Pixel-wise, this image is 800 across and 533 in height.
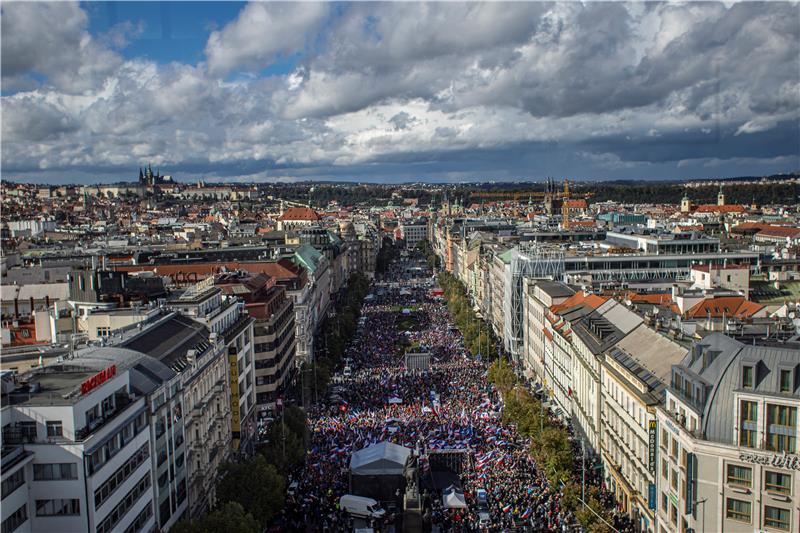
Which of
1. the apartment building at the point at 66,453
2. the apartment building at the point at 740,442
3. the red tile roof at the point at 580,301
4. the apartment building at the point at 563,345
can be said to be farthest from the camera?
the red tile roof at the point at 580,301

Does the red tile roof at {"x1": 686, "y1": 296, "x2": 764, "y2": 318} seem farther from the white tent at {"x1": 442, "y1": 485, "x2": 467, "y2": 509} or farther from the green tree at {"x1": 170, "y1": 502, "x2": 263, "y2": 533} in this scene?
the green tree at {"x1": 170, "y1": 502, "x2": 263, "y2": 533}

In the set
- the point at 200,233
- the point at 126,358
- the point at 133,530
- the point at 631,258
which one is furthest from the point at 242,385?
the point at 200,233

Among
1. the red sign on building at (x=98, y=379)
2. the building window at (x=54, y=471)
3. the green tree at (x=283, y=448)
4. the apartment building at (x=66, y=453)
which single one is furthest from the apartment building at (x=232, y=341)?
the building window at (x=54, y=471)

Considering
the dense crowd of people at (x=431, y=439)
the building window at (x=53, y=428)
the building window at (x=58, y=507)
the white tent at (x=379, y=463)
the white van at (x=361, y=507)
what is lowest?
the dense crowd of people at (x=431, y=439)

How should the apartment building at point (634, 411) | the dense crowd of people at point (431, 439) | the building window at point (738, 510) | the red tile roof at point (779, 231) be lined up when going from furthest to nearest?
the red tile roof at point (779, 231)
the dense crowd of people at point (431, 439)
the apartment building at point (634, 411)
the building window at point (738, 510)

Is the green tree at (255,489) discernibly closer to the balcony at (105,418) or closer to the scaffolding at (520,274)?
the balcony at (105,418)

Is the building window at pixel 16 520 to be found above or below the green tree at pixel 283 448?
above

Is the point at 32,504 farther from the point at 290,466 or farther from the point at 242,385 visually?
the point at 242,385
